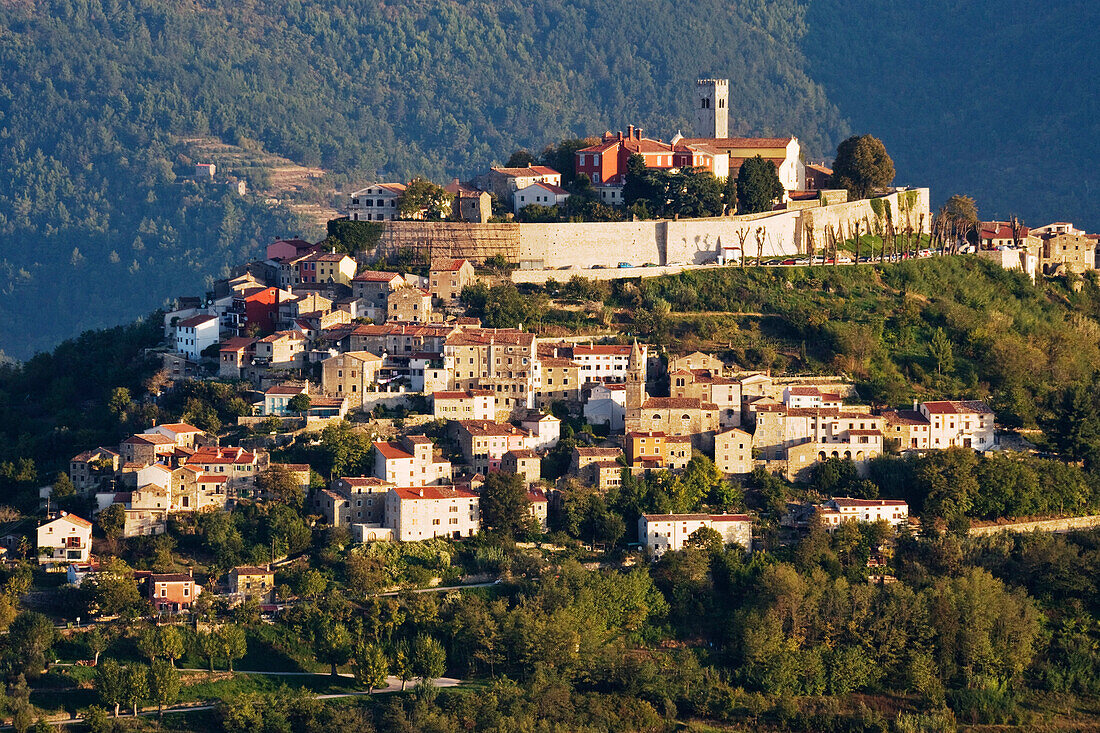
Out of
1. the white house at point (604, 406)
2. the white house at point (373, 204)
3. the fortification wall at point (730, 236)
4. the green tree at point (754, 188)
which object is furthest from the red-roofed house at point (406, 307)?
the green tree at point (754, 188)

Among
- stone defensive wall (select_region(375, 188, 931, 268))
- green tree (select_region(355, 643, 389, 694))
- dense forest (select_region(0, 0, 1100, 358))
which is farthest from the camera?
dense forest (select_region(0, 0, 1100, 358))

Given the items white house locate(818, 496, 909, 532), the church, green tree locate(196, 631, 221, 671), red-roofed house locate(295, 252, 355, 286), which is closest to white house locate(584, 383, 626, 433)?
the church

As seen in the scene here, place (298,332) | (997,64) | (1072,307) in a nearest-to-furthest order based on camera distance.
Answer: (298,332), (1072,307), (997,64)

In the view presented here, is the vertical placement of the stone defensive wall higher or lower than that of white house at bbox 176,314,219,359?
higher

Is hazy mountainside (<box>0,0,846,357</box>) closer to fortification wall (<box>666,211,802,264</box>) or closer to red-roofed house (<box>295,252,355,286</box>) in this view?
fortification wall (<box>666,211,802,264</box>)

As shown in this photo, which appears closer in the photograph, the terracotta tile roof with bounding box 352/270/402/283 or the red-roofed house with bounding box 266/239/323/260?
the terracotta tile roof with bounding box 352/270/402/283

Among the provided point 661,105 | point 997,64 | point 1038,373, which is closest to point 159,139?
point 661,105

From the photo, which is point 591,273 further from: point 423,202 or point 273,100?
point 273,100

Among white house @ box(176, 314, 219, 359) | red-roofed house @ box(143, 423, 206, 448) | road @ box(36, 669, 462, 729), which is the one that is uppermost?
white house @ box(176, 314, 219, 359)

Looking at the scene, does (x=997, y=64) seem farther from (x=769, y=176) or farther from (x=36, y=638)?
(x=36, y=638)
